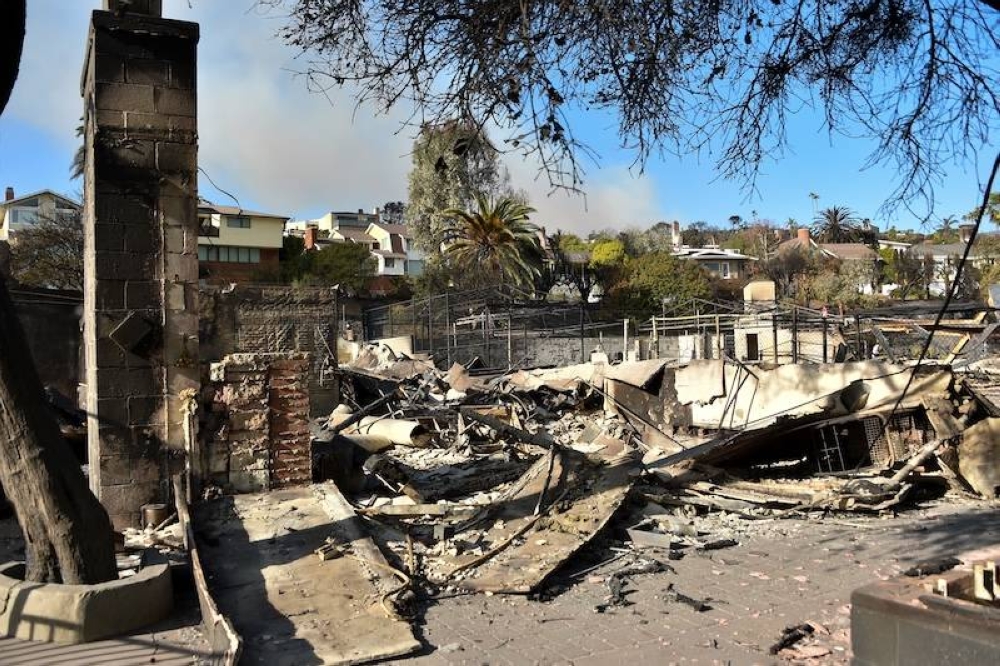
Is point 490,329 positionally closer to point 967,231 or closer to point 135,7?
point 135,7

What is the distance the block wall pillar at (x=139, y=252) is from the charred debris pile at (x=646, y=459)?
1924mm

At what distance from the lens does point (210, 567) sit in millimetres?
6000

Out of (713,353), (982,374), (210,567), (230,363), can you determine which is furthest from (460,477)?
(713,353)

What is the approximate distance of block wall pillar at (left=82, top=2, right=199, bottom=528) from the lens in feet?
24.5

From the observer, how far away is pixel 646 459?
35.4 feet

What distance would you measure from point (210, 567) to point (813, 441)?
749 centimetres

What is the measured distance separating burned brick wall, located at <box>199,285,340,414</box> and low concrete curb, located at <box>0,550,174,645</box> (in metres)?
3.24

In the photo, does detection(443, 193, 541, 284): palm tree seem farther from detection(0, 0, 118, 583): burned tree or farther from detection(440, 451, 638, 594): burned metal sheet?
detection(0, 0, 118, 583): burned tree

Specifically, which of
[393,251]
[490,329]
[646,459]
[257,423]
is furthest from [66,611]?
[393,251]

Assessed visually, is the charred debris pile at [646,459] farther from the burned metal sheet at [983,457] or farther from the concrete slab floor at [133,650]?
the concrete slab floor at [133,650]

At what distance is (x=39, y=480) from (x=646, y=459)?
7598 millimetres

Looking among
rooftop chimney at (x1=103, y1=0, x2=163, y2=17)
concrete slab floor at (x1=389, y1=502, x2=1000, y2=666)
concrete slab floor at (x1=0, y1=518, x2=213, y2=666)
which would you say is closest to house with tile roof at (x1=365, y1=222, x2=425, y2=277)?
rooftop chimney at (x1=103, y1=0, x2=163, y2=17)

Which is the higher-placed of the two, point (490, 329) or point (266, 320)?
point (490, 329)

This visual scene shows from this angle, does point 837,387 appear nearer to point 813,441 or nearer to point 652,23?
point 813,441
